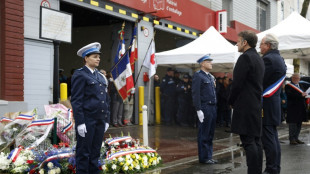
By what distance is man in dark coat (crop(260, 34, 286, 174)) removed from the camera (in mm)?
6082

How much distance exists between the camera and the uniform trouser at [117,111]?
13.5 metres

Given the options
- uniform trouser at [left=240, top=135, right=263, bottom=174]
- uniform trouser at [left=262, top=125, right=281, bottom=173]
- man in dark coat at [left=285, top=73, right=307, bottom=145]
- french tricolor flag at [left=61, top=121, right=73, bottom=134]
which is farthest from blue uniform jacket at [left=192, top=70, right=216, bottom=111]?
man in dark coat at [left=285, top=73, right=307, bottom=145]

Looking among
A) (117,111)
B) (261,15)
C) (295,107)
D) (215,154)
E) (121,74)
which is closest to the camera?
(215,154)

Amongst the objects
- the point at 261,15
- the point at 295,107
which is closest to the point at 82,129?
the point at 295,107

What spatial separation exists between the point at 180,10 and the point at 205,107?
9.75 m

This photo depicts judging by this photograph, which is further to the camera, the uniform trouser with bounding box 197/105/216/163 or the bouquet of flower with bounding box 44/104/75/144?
the uniform trouser with bounding box 197/105/216/163

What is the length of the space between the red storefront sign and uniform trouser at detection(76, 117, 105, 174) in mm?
8316

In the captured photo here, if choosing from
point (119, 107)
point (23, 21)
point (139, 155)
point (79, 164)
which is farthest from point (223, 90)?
point (79, 164)

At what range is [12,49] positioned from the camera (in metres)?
9.66

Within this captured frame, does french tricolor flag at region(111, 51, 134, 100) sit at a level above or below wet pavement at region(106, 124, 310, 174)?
above

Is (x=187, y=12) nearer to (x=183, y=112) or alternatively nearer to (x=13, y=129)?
(x=183, y=112)

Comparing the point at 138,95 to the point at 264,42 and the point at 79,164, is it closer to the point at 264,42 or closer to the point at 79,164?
the point at 264,42

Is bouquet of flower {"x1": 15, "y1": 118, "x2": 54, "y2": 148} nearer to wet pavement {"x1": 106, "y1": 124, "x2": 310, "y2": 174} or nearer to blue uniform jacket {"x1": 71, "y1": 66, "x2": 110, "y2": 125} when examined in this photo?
blue uniform jacket {"x1": 71, "y1": 66, "x2": 110, "y2": 125}

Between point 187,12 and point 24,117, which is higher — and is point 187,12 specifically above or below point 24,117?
above
